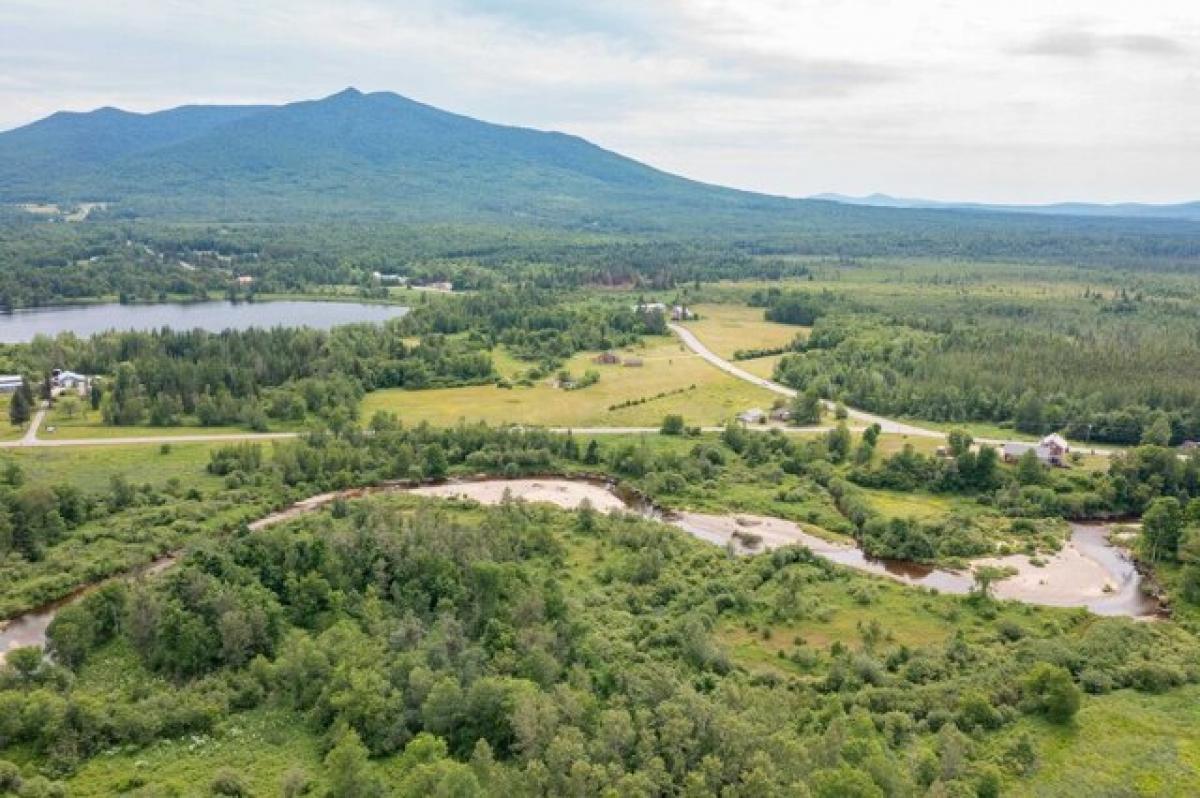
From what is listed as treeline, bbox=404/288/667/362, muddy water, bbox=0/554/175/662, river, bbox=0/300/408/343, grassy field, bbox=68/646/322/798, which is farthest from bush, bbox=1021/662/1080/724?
river, bbox=0/300/408/343

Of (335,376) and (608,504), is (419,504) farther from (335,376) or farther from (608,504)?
(335,376)

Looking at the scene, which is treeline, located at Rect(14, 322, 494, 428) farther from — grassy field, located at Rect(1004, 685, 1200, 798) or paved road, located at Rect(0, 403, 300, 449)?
grassy field, located at Rect(1004, 685, 1200, 798)

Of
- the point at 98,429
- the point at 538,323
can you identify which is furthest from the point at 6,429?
the point at 538,323

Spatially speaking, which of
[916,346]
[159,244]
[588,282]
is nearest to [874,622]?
[916,346]

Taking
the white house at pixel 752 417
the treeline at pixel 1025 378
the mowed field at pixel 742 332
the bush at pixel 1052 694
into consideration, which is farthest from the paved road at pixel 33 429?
the bush at pixel 1052 694

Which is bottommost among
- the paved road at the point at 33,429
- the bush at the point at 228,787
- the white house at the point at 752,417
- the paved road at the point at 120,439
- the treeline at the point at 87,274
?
the bush at the point at 228,787

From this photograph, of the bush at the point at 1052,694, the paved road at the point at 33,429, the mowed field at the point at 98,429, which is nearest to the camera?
the bush at the point at 1052,694

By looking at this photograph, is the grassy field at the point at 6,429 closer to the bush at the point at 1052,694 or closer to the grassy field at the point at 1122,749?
the bush at the point at 1052,694
